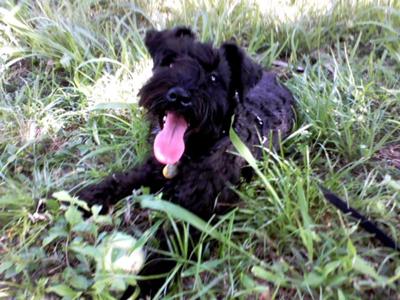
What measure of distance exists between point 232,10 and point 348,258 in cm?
272

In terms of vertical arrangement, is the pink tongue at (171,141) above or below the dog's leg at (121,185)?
above

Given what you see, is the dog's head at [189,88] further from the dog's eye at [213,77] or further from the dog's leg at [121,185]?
the dog's leg at [121,185]

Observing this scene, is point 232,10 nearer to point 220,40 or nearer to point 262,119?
point 220,40

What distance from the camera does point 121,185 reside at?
2.79m

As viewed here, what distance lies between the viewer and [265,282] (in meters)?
2.28

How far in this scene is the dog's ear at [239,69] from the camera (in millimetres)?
2711

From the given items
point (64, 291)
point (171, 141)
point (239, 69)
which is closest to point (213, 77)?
point (239, 69)

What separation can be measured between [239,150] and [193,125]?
0.94ft

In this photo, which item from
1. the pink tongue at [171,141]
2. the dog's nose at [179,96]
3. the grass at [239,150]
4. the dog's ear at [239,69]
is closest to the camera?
the grass at [239,150]

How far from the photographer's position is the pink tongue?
8.41 feet

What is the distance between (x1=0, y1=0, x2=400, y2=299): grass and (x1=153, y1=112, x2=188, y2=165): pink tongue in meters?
0.25

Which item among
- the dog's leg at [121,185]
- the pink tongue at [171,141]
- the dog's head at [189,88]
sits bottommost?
the dog's leg at [121,185]

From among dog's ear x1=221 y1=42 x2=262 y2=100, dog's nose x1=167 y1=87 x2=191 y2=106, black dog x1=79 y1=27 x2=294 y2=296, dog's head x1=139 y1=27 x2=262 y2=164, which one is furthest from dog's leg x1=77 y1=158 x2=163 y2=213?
dog's ear x1=221 y1=42 x2=262 y2=100

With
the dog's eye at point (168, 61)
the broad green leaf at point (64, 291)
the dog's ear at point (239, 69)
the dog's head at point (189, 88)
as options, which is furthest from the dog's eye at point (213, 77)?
the broad green leaf at point (64, 291)
